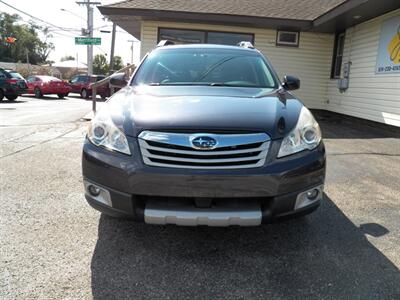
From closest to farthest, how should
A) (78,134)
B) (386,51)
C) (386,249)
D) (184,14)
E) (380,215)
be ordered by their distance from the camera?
(386,249) < (380,215) < (78,134) < (386,51) < (184,14)

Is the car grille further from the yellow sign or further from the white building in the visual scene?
the yellow sign

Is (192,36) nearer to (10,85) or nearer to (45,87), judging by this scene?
(10,85)

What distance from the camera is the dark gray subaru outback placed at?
2533mm

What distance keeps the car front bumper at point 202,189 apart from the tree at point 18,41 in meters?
78.5

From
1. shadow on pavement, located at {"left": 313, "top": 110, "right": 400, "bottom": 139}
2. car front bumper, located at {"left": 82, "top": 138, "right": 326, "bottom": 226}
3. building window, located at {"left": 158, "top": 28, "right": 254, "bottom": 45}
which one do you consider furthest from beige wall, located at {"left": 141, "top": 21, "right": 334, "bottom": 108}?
car front bumper, located at {"left": 82, "top": 138, "right": 326, "bottom": 226}

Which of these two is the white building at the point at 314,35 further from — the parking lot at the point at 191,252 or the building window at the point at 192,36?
the parking lot at the point at 191,252

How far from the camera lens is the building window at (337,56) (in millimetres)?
12559

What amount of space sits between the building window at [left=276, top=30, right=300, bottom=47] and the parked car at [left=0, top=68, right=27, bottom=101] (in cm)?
1309

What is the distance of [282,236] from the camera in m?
3.28

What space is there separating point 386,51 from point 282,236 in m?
8.36

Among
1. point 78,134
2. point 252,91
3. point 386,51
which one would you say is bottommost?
point 78,134

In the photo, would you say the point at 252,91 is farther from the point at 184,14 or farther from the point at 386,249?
the point at 184,14

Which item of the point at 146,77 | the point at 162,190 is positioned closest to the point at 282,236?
the point at 162,190

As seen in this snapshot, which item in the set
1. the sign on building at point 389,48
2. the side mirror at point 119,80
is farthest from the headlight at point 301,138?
the sign on building at point 389,48
